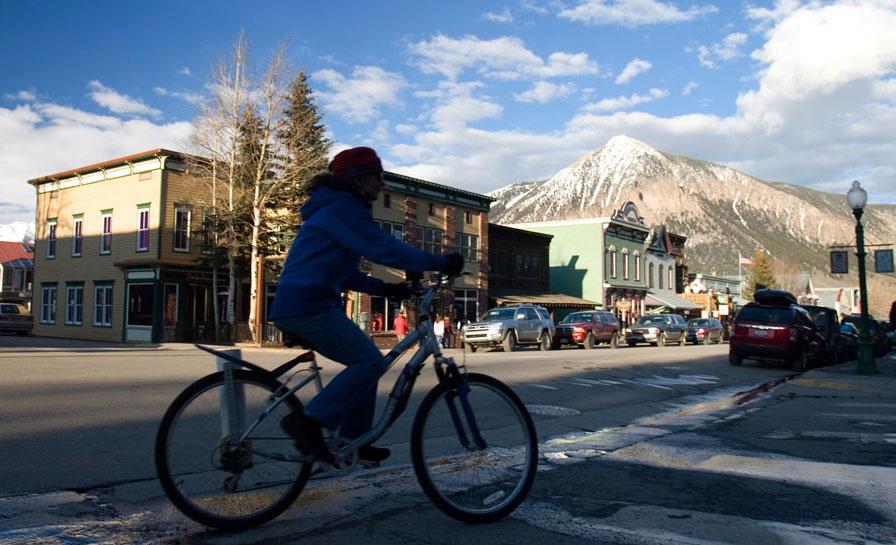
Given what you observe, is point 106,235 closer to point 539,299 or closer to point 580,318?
point 580,318

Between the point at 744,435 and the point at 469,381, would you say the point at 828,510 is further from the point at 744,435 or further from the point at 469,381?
the point at 744,435

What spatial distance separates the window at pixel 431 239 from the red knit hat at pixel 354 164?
3604 centimetres

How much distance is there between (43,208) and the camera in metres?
39.7

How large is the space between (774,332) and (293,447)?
56.3ft

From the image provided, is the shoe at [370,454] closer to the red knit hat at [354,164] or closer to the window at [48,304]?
the red knit hat at [354,164]

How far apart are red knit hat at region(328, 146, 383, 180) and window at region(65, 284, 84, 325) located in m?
36.6

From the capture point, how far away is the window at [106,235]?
116 ft

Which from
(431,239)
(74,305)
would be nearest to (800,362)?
(431,239)

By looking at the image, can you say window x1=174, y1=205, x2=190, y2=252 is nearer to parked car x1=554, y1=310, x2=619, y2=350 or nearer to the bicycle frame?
parked car x1=554, y1=310, x2=619, y2=350

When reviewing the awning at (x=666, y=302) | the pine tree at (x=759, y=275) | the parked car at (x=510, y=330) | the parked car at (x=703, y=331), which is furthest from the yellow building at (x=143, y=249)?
the pine tree at (x=759, y=275)

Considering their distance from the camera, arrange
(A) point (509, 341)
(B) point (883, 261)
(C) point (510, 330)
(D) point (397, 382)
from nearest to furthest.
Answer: (D) point (397, 382)
(B) point (883, 261)
(A) point (509, 341)
(C) point (510, 330)

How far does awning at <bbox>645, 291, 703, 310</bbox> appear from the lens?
63.2 metres

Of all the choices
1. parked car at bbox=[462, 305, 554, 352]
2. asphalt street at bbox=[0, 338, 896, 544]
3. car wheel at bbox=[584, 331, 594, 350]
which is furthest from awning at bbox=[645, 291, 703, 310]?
asphalt street at bbox=[0, 338, 896, 544]

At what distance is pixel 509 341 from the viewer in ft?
93.9
